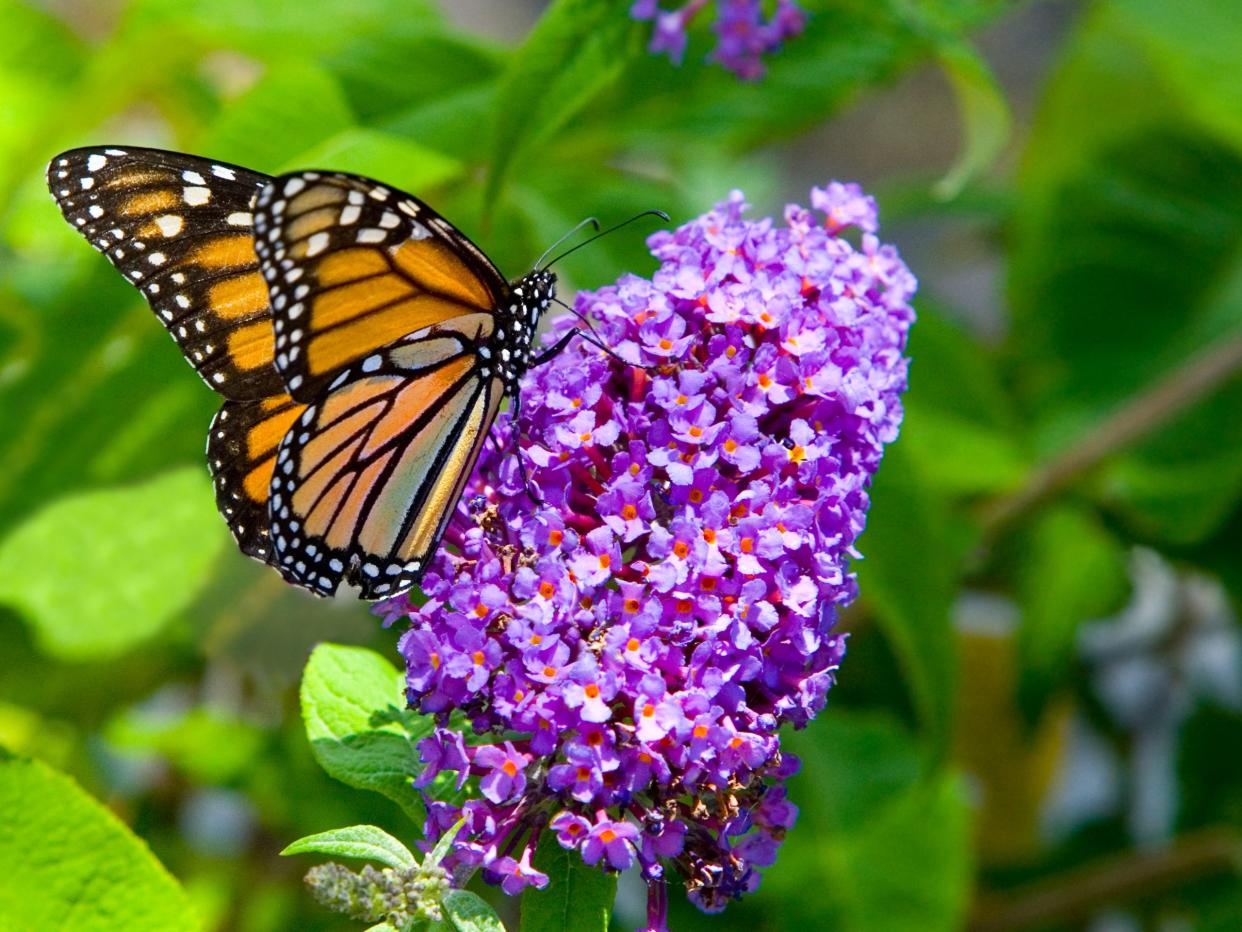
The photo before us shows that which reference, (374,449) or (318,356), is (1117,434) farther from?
(318,356)

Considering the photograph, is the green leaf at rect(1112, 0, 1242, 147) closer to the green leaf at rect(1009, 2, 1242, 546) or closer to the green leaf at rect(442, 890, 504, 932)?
the green leaf at rect(1009, 2, 1242, 546)

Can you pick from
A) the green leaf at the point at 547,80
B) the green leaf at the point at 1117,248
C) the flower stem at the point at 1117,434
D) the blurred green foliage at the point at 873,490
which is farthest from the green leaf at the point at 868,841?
the green leaf at the point at 547,80

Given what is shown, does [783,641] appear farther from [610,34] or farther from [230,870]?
[230,870]

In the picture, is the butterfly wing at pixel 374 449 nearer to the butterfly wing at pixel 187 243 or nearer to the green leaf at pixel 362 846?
the butterfly wing at pixel 187 243

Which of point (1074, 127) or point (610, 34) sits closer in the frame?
point (610, 34)

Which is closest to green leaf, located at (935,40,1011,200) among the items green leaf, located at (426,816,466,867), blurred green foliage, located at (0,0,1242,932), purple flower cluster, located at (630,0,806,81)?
blurred green foliage, located at (0,0,1242,932)

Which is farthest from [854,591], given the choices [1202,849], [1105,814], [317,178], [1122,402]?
[1105,814]

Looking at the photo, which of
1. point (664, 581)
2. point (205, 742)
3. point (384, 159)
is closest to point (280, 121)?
point (384, 159)
